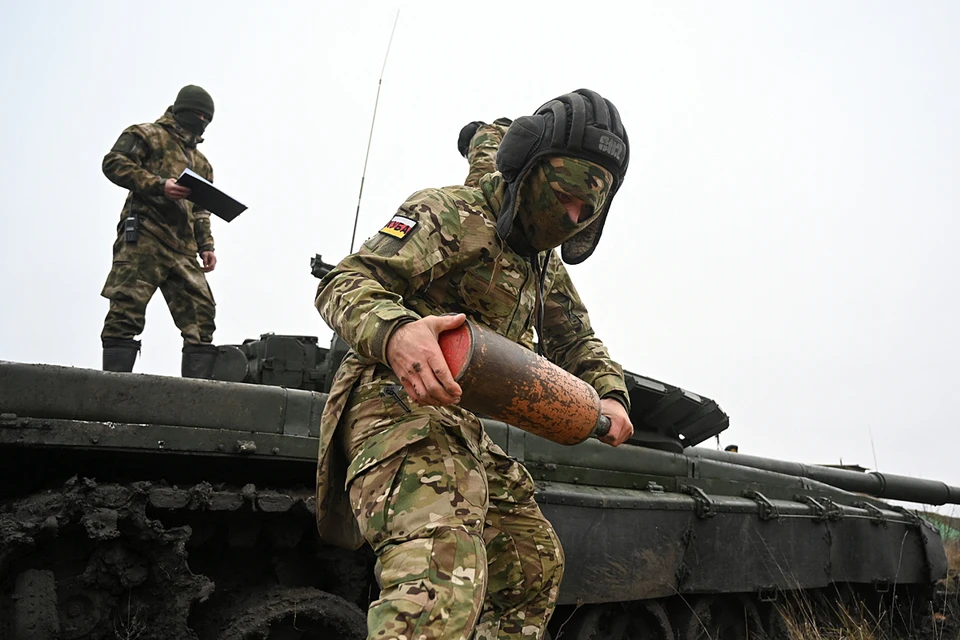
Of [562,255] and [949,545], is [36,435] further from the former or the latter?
[949,545]

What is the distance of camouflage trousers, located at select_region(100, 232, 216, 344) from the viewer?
4.72 m

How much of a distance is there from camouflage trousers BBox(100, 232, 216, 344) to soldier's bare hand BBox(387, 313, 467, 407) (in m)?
3.16

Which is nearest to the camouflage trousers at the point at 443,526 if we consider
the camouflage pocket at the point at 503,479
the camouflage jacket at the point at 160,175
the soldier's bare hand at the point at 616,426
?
the camouflage pocket at the point at 503,479

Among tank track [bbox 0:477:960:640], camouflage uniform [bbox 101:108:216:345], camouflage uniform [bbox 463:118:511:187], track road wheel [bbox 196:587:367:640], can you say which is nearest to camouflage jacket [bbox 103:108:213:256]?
camouflage uniform [bbox 101:108:216:345]

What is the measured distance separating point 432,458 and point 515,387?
0.89 feet

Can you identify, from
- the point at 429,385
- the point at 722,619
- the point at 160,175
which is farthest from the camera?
the point at 722,619

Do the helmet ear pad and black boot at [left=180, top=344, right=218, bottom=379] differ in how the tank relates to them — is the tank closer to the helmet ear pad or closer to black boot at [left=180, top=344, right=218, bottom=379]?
black boot at [left=180, top=344, right=218, bottom=379]

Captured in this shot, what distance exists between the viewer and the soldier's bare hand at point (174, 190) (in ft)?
15.6

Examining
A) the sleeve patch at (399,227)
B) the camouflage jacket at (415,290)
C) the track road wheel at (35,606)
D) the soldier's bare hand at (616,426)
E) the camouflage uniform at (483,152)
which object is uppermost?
the camouflage uniform at (483,152)

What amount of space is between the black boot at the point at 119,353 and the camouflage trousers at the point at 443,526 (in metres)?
2.71

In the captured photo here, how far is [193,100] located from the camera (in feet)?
17.4

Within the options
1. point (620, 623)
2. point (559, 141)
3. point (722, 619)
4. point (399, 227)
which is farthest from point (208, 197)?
point (722, 619)

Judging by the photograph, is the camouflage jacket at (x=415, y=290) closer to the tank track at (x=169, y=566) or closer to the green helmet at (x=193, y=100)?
the tank track at (x=169, y=566)

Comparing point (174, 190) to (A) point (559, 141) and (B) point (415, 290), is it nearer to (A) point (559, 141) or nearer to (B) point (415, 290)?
(B) point (415, 290)
